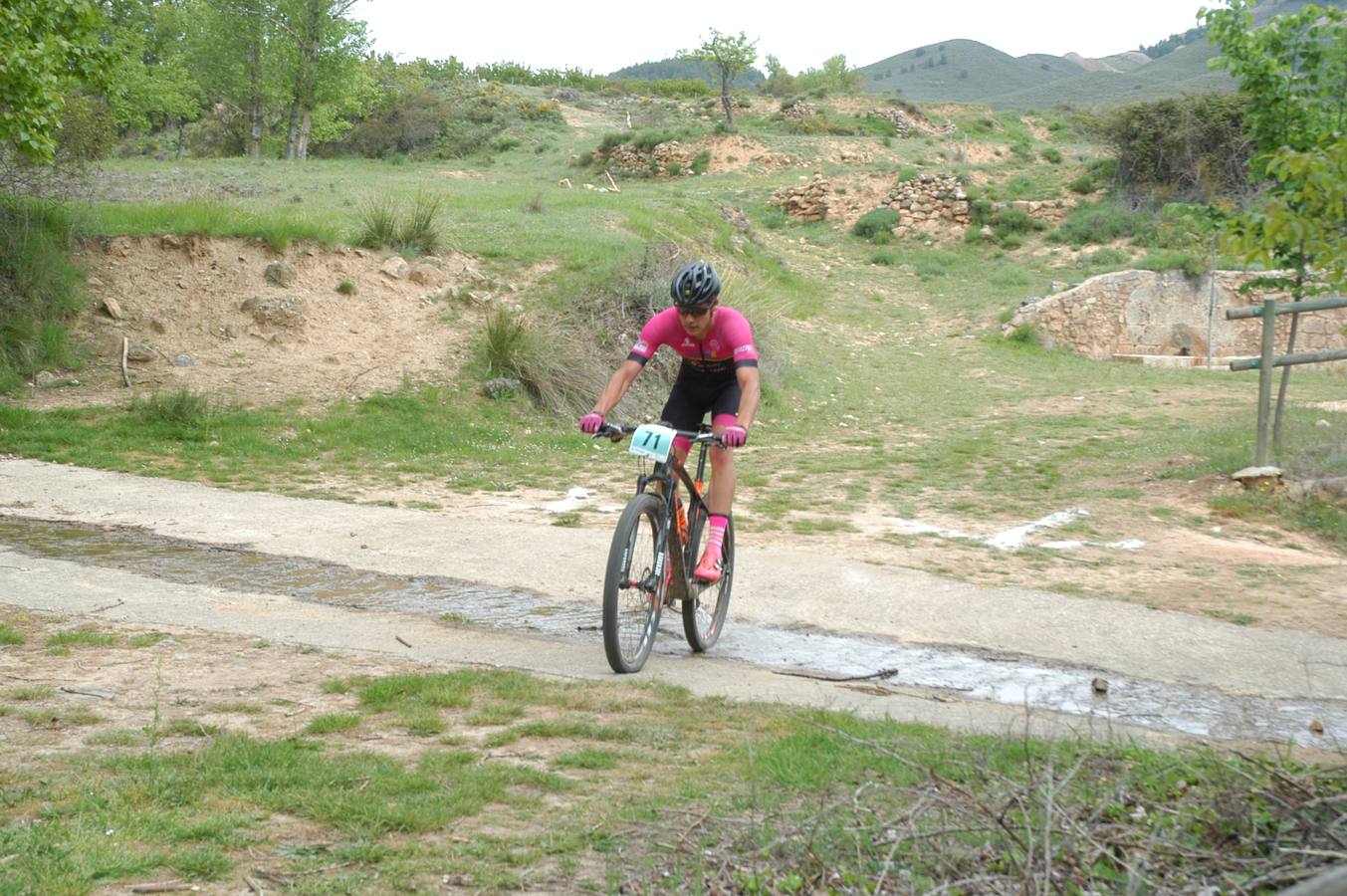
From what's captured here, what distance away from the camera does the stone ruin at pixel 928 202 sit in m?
32.2

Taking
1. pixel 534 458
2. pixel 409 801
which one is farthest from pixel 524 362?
pixel 409 801

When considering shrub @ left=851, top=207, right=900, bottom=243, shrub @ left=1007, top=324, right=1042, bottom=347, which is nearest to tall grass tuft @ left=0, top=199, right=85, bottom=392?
shrub @ left=1007, top=324, right=1042, bottom=347

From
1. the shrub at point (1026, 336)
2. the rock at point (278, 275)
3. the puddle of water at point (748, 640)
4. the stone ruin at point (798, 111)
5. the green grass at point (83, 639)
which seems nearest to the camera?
the puddle of water at point (748, 640)

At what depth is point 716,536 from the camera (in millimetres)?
6066

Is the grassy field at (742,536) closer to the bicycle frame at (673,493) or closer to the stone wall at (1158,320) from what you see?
the bicycle frame at (673,493)

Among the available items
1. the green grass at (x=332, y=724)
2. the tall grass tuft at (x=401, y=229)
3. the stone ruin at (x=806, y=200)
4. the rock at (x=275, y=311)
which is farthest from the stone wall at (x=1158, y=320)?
the green grass at (x=332, y=724)

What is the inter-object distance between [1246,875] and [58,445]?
11.8 metres

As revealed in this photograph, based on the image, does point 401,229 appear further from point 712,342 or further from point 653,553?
point 653,553

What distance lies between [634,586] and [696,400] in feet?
4.27

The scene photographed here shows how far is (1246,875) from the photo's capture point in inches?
101

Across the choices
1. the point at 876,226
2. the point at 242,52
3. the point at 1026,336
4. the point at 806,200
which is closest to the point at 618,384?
the point at 1026,336

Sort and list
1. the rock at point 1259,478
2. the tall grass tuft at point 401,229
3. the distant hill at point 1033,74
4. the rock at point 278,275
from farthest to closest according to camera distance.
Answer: the distant hill at point 1033,74
the tall grass tuft at point 401,229
the rock at point 278,275
the rock at point 1259,478

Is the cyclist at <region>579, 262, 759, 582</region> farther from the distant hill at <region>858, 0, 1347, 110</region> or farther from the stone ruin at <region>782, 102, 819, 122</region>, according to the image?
the distant hill at <region>858, 0, 1347, 110</region>

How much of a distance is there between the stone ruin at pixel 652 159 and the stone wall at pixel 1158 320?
18.3 metres
